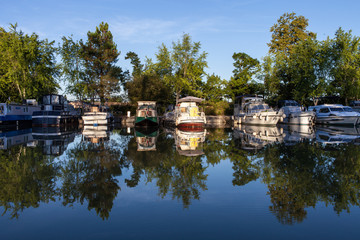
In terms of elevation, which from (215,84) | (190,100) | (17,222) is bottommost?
(17,222)

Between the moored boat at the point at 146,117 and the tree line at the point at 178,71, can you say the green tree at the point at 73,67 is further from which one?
the moored boat at the point at 146,117

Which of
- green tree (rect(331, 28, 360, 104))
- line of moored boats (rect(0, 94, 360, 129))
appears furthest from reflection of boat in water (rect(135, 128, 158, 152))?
green tree (rect(331, 28, 360, 104))

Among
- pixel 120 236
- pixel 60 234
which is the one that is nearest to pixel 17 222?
pixel 60 234

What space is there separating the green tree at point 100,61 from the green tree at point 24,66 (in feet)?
27.6

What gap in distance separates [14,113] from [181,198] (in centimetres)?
3638

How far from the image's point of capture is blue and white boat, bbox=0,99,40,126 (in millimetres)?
34094

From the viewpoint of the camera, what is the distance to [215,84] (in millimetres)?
47438

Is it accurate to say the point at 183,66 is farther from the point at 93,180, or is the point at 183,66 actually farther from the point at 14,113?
the point at 93,180

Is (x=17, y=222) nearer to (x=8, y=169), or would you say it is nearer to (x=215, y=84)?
(x=8, y=169)

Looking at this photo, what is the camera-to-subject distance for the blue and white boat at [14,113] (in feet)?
112

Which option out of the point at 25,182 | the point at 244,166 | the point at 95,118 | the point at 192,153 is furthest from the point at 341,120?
the point at 25,182

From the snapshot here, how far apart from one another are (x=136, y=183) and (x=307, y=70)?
132 ft

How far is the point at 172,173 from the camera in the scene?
8.60 metres

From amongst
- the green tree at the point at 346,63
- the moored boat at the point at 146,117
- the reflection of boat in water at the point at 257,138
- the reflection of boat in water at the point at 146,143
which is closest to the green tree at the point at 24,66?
the moored boat at the point at 146,117
